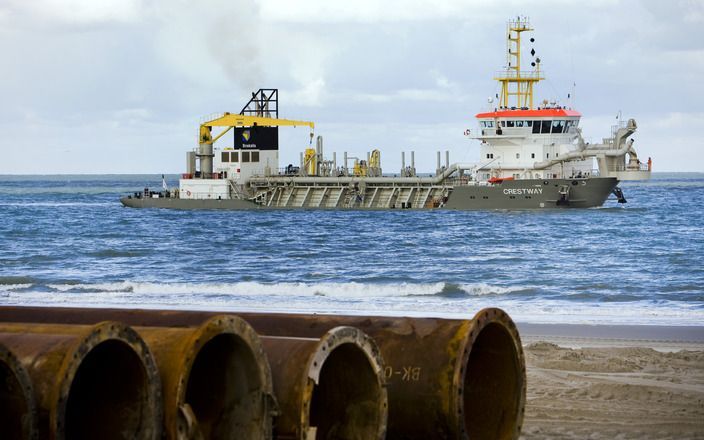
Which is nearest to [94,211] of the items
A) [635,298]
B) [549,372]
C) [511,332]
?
[635,298]

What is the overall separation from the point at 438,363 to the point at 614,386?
4619mm

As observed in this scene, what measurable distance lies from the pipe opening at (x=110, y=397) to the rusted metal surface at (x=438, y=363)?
1.44 metres

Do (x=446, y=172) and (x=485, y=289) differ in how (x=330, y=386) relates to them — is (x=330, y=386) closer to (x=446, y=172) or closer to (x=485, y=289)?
(x=485, y=289)

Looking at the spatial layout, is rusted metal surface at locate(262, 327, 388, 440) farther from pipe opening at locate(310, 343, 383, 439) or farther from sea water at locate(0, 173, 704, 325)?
sea water at locate(0, 173, 704, 325)

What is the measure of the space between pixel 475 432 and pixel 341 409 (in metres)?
1.10

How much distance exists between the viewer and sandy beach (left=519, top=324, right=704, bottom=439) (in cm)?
955

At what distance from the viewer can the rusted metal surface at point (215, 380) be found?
20.9ft

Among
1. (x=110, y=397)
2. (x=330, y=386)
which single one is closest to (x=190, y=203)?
(x=330, y=386)

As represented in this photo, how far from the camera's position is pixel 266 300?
21922mm

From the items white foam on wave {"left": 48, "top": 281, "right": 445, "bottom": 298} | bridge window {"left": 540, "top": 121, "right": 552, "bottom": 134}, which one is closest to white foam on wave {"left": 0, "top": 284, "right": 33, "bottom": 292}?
white foam on wave {"left": 48, "top": 281, "right": 445, "bottom": 298}

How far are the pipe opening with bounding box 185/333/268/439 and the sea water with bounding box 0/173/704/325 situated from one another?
11.8m

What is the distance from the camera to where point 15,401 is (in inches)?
242

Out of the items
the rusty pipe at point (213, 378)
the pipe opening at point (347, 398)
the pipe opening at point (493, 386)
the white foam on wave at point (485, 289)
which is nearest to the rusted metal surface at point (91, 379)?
the rusty pipe at point (213, 378)

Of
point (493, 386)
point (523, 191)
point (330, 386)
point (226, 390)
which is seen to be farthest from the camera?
point (523, 191)
